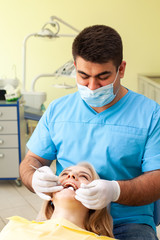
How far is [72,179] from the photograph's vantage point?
1.25 m

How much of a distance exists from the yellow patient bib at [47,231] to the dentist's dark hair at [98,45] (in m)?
0.59

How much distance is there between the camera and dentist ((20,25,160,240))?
46.9 inches

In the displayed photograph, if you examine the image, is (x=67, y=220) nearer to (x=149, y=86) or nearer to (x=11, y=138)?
(x=11, y=138)

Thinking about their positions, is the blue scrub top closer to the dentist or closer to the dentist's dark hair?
the dentist

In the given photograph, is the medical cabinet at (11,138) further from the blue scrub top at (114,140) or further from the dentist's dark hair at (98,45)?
the dentist's dark hair at (98,45)

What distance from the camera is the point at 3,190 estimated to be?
2691mm

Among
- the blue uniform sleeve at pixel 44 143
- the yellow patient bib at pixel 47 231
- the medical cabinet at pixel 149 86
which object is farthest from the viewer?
the medical cabinet at pixel 149 86

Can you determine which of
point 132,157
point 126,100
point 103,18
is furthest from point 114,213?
point 103,18

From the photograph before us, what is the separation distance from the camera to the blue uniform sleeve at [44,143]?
4.68 ft

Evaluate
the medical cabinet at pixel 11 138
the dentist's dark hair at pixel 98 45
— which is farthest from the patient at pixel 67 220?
the medical cabinet at pixel 11 138

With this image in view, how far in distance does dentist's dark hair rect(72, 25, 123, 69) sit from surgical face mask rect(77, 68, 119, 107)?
113 millimetres

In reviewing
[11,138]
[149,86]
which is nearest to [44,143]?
[11,138]

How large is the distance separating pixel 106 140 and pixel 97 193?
0.27 meters

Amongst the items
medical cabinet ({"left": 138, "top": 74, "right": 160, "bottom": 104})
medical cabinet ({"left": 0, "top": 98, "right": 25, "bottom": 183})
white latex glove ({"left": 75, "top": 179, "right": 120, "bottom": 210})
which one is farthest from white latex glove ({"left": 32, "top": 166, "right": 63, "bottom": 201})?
medical cabinet ({"left": 138, "top": 74, "right": 160, "bottom": 104})
